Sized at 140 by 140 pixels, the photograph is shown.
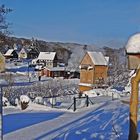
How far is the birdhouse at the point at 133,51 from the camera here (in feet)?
19.3

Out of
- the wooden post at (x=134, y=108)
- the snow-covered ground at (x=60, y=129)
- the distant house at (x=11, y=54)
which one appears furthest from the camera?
the distant house at (x=11, y=54)

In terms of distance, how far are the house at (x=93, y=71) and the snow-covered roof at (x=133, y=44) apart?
3658 cm

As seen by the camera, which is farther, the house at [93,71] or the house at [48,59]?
the house at [48,59]

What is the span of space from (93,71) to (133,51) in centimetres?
3743

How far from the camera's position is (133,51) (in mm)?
5930

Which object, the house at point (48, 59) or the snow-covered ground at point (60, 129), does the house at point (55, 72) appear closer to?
the house at point (48, 59)

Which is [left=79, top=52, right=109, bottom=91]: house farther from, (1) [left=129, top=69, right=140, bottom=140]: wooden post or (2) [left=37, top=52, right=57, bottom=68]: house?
(2) [left=37, top=52, right=57, bottom=68]: house

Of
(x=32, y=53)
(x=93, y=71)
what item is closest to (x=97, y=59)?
(x=93, y=71)

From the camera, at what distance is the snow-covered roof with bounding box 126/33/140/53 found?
19.2 feet

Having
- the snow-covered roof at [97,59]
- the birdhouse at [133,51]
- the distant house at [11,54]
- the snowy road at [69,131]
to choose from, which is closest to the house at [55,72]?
the distant house at [11,54]

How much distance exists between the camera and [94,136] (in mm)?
9703

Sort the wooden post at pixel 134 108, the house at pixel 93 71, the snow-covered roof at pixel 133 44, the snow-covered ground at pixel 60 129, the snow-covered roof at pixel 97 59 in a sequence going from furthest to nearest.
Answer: the snow-covered roof at pixel 97 59, the house at pixel 93 71, the snow-covered ground at pixel 60 129, the wooden post at pixel 134 108, the snow-covered roof at pixel 133 44

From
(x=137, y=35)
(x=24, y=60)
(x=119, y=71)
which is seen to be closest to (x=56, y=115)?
(x=137, y=35)

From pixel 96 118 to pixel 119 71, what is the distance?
49356 millimetres
